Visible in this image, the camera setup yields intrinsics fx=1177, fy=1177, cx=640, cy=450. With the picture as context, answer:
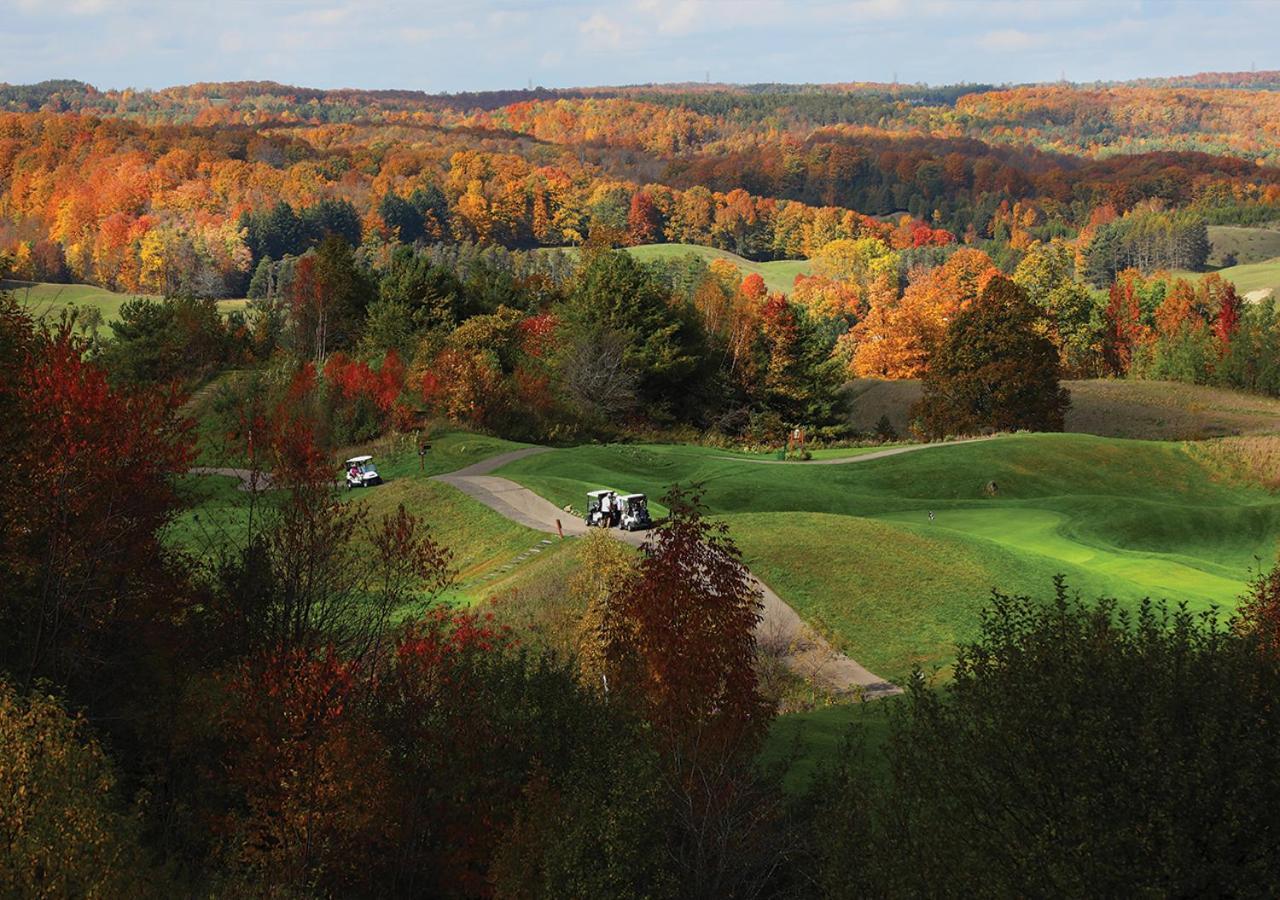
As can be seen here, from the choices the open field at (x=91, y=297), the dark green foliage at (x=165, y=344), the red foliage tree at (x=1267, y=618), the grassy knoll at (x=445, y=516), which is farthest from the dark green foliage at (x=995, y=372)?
the open field at (x=91, y=297)

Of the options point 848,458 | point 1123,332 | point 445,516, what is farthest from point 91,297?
point 1123,332

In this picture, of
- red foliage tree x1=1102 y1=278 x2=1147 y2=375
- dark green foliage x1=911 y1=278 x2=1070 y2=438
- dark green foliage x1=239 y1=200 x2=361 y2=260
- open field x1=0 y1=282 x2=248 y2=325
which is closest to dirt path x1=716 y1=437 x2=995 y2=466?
dark green foliage x1=911 y1=278 x2=1070 y2=438

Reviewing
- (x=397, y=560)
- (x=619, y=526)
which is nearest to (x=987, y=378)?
(x=619, y=526)

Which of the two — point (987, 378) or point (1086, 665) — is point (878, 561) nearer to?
point (1086, 665)

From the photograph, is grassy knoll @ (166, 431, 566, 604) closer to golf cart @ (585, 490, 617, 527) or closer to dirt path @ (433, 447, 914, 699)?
dirt path @ (433, 447, 914, 699)

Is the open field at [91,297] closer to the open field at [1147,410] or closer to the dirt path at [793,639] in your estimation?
the open field at [1147,410]

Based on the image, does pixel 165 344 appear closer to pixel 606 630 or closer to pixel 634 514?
pixel 634 514
